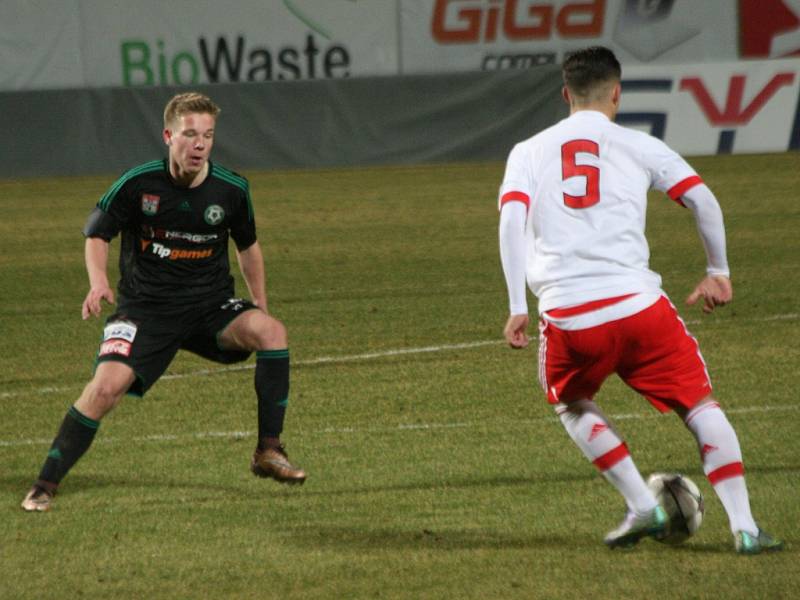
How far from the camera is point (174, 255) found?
6.44 m

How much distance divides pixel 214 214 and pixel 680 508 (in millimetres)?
2274

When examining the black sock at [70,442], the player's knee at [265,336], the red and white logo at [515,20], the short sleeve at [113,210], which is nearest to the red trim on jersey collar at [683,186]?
the player's knee at [265,336]

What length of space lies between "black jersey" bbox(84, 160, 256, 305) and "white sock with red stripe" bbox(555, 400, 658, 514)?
72.5 inches

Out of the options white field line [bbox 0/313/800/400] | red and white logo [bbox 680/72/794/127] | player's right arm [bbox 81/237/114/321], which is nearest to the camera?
player's right arm [bbox 81/237/114/321]

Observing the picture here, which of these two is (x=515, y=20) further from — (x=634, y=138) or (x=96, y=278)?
(x=634, y=138)

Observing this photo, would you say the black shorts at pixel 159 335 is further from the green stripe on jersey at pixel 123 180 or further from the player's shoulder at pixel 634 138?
the player's shoulder at pixel 634 138

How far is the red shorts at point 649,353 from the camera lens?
5180 mm

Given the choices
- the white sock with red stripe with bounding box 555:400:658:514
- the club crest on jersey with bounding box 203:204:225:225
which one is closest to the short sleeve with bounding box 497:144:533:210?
the white sock with red stripe with bounding box 555:400:658:514

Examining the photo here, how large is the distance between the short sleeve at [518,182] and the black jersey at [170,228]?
63.6 inches

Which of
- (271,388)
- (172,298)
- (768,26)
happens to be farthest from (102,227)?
(768,26)

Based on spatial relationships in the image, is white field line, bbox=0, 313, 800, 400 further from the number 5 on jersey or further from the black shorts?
the number 5 on jersey

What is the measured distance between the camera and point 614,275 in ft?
17.1

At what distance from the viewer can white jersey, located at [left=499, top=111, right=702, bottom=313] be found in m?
5.20

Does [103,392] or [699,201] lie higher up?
[699,201]
